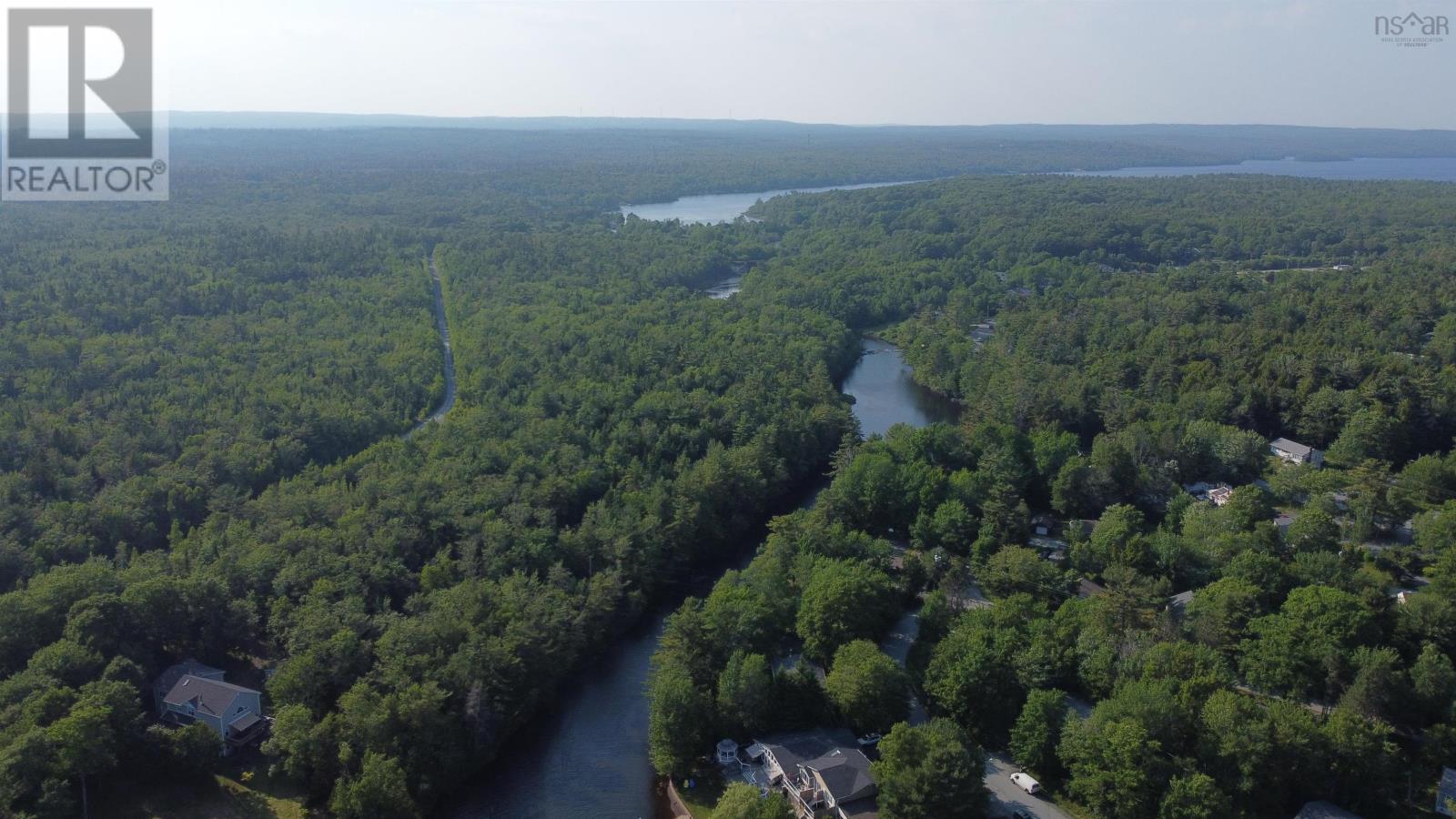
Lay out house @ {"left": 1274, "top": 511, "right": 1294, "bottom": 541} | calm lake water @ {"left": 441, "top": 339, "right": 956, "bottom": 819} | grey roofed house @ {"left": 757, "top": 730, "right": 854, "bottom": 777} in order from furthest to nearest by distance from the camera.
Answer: house @ {"left": 1274, "top": 511, "right": 1294, "bottom": 541}, calm lake water @ {"left": 441, "top": 339, "right": 956, "bottom": 819}, grey roofed house @ {"left": 757, "top": 730, "right": 854, "bottom": 777}

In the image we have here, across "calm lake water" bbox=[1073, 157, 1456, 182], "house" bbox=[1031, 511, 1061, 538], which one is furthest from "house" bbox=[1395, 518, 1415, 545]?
"calm lake water" bbox=[1073, 157, 1456, 182]

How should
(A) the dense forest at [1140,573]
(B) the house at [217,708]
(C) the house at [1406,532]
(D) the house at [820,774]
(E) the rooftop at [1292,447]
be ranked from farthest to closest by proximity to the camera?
(E) the rooftop at [1292,447]
(C) the house at [1406,532]
(B) the house at [217,708]
(A) the dense forest at [1140,573]
(D) the house at [820,774]

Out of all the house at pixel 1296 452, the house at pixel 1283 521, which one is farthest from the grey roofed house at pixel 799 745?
the house at pixel 1296 452

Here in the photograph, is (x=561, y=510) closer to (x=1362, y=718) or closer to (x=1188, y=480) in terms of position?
(x=1362, y=718)

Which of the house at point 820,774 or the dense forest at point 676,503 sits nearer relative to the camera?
the house at point 820,774

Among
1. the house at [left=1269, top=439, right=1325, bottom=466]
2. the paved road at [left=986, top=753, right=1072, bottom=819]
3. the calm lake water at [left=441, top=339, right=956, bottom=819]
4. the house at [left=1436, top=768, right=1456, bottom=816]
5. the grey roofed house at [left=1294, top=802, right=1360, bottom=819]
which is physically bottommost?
the calm lake water at [left=441, top=339, right=956, bottom=819]

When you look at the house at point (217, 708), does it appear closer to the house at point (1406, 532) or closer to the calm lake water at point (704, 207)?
the house at point (1406, 532)

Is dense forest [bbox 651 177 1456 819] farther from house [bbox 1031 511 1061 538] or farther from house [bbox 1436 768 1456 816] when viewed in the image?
house [bbox 1031 511 1061 538]
